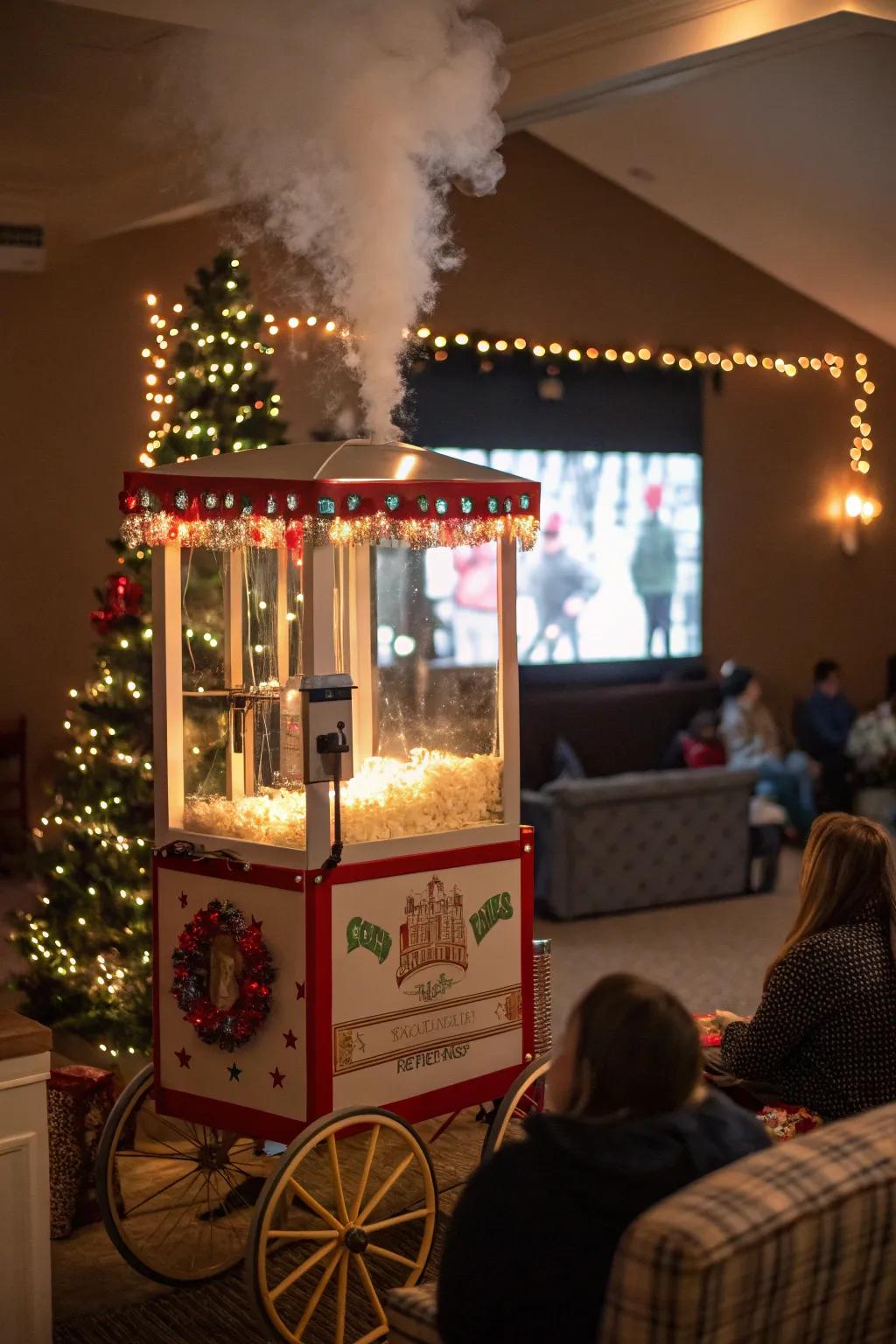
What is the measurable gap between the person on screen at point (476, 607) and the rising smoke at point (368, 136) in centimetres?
49

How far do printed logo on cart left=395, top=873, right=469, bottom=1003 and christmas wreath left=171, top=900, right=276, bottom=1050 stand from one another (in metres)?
0.30

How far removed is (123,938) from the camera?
434 cm

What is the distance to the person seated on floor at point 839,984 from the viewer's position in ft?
9.46

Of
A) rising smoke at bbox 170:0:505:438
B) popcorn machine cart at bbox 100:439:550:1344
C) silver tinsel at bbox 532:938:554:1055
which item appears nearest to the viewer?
popcorn machine cart at bbox 100:439:550:1344

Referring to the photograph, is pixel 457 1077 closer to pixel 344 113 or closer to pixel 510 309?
pixel 344 113

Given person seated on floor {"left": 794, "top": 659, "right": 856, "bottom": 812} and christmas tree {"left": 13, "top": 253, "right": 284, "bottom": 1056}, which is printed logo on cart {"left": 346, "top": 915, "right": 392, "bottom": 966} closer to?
christmas tree {"left": 13, "top": 253, "right": 284, "bottom": 1056}

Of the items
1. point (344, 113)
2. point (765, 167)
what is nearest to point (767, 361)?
point (765, 167)

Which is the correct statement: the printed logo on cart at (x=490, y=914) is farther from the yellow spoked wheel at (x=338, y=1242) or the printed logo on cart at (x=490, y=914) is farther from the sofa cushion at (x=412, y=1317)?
the sofa cushion at (x=412, y=1317)

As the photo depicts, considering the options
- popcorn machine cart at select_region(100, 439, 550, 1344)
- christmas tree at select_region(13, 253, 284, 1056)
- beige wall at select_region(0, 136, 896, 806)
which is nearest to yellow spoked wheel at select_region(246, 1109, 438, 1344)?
popcorn machine cart at select_region(100, 439, 550, 1344)

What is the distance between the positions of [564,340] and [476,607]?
589 cm

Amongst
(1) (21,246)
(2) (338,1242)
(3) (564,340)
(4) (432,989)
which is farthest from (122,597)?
(3) (564,340)

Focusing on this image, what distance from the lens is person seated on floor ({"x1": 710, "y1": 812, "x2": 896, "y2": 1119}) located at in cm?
288

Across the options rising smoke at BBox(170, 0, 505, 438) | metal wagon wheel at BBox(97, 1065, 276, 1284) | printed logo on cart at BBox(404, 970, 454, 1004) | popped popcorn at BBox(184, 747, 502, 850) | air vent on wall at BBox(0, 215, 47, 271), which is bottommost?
metal wagon wheel at BBox(97, 1065, 276, 1284)

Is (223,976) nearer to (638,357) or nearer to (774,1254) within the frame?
(774,1254)
